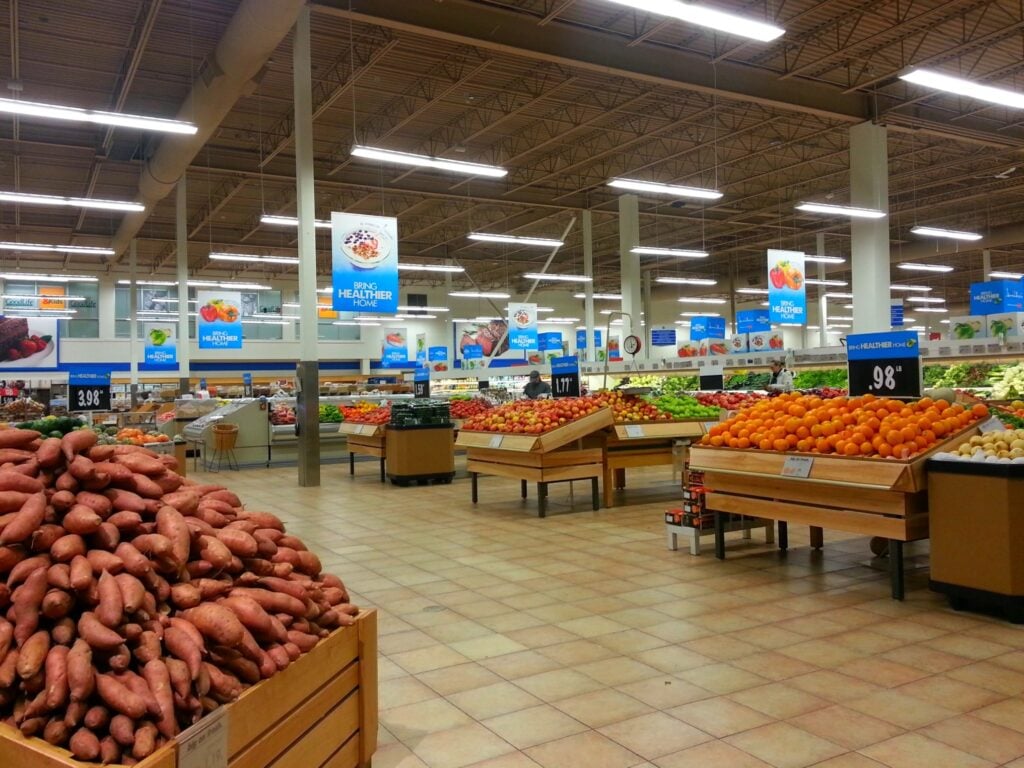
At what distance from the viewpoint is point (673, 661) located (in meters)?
3.71

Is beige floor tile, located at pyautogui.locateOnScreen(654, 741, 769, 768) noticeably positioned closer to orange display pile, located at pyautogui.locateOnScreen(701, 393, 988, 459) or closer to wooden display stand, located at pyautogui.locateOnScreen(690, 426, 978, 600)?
wooden display stand, located at pyautogui.locateOnScreen(690, 426, 978, 600)

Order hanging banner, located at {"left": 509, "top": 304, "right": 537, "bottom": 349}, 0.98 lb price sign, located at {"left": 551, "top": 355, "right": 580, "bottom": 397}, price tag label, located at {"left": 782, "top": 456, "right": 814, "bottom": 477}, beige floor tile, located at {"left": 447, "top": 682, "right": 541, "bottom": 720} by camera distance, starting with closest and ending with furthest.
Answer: beige floor tile, located at {"left": 447, "top": 682, "right": 541, "bottom": 720}
price tag label, located at {"left": 782, "top": 456, "right": 814, "bottom": 477}
0.98 lb price sign, located at {"left": 551, "top": 355, "right": 580, "bottom": 397}
hanging banner, located at {"left": 509, "top": 304, "right": 537, "bottom": 349}

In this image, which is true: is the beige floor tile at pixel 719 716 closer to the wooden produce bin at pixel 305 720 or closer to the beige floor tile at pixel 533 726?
the beige floor tile at pixel 533 726

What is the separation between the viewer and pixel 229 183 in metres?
18.7

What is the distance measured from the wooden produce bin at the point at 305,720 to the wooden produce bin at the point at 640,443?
5725mm

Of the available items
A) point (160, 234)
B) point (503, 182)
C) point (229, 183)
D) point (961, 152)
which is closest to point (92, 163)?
point (229, 183)

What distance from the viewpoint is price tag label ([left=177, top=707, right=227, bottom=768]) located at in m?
1.66

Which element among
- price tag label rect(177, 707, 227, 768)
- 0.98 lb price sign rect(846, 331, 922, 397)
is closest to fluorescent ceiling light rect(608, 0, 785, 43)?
0.98 lb price sign rect(846, 331, 922, 397)

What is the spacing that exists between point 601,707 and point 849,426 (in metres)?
2.80

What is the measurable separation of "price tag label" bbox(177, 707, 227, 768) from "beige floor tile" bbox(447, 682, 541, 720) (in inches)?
60.2

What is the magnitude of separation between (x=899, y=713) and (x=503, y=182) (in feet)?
57.8

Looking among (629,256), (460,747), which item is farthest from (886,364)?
(629,256)

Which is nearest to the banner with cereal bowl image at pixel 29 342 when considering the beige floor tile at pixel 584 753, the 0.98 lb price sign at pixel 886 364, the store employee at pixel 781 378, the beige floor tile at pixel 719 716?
the store employee at pixel 781 378

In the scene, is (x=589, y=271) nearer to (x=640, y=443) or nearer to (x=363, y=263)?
(x=363, y=263)
